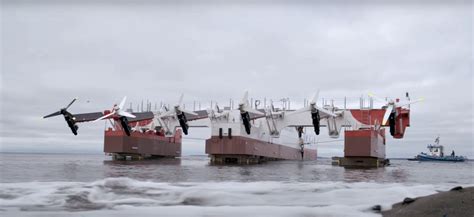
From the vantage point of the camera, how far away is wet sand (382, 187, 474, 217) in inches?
419

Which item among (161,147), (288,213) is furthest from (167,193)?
(161,147)

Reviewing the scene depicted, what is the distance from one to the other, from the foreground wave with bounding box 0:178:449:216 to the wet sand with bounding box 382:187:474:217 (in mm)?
888

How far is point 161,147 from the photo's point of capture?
71.4 meters

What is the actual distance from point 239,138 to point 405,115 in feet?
63.7

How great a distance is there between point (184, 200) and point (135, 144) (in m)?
47.4

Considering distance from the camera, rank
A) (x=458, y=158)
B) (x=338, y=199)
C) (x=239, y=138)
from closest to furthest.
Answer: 1. (x=338, y=199)
2. (x=239, y=138)
3. (x=458, y=158)

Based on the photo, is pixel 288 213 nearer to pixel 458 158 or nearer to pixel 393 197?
pixel 393 197

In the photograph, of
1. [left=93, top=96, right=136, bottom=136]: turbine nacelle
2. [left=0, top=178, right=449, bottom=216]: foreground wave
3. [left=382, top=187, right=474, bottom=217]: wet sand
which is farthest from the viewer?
[left=93, top=96, right=136, bottom=136]: turbine nacelle

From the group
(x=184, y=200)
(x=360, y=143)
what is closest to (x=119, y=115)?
(x=360, y=143)

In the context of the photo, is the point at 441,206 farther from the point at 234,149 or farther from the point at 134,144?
the point at 134,144

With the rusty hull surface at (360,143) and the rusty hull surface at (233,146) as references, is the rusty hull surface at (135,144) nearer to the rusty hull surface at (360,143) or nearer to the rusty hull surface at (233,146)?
the rusty hull surface at (233,146)

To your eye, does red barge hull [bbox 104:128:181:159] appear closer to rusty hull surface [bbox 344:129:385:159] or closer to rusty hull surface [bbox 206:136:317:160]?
rusty hull surface [bbox 206:136:317:160]

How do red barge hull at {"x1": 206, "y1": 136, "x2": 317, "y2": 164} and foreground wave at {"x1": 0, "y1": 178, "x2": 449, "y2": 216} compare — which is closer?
foreground wave at {"x1": 0, "y1": 178, "x2": 449, "y2": 216}

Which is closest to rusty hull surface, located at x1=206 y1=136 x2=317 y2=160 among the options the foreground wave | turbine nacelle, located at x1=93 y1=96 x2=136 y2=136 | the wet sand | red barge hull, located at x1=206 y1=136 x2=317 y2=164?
red barge hull, located at x1=206 y1=136 x2=317 y2=164
